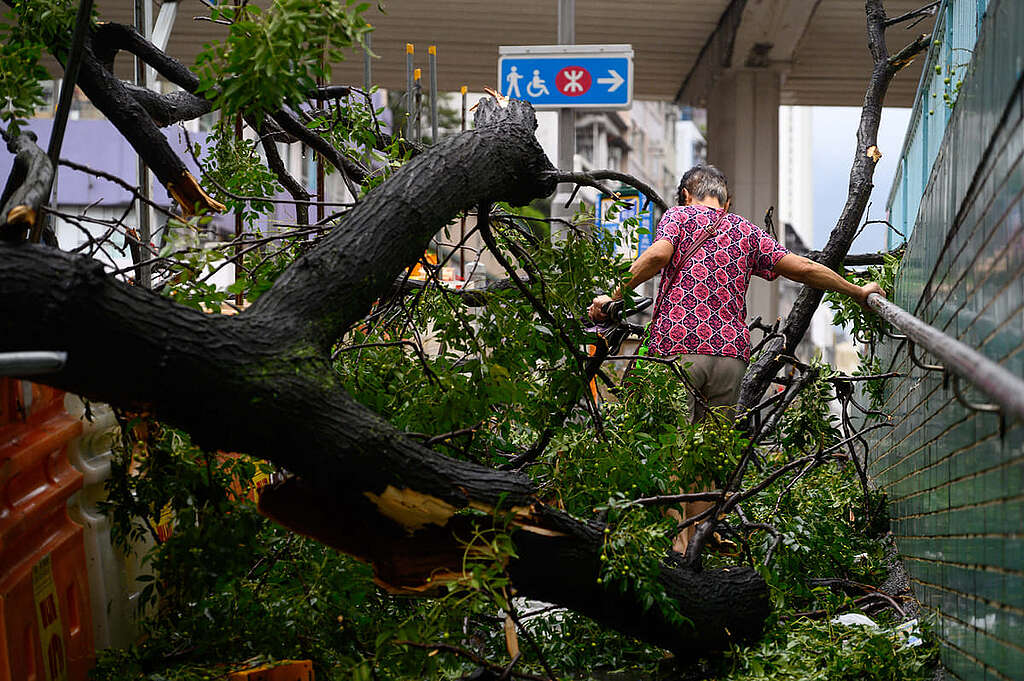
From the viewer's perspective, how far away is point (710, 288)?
496 cm

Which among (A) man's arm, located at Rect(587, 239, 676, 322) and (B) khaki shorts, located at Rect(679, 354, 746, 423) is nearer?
(A) man's arm, located at Rect(587, 239, 676, 322)

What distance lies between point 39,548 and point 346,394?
1100 millimetres

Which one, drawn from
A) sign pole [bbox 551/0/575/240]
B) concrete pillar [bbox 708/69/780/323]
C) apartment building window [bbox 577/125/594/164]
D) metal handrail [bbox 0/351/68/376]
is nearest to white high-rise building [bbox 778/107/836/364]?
apartment building window [bbox 577/125/594/164]

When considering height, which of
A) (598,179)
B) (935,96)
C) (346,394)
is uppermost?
(935,96)

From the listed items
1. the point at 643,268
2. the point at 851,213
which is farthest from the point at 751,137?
the point at 643,268

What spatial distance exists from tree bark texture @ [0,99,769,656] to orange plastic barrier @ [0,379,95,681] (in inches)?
24.0

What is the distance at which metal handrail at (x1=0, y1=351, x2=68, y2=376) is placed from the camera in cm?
232

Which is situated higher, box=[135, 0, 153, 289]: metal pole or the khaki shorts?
box=[135, 0, 153, 289]: metal pole

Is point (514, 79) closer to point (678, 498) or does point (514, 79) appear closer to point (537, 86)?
point (537, 86)

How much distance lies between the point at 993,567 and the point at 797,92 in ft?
57.8

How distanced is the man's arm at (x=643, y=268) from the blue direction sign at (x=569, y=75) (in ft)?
→ 14.8

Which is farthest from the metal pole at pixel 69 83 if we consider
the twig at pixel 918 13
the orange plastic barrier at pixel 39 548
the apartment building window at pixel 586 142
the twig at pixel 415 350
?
the apartment building window at pixel 586 142

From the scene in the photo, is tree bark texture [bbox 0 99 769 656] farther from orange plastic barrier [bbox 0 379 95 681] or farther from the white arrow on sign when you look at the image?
the white arrow on sign

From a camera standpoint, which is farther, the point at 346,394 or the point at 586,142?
the point at 586,142
